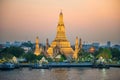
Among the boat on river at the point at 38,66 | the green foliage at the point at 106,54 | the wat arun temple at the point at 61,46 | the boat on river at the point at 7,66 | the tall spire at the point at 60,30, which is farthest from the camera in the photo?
the tall spire at the point at 60,30

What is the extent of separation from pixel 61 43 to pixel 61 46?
8.0 inches

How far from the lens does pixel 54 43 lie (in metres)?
28.0

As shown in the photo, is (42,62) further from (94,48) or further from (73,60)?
(94,48)

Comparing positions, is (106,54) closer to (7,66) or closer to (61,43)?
(61,43)

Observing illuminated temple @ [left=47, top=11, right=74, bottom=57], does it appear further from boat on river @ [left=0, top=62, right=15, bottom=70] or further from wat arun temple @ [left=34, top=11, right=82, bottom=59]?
boat on river @ [left=0, top=62, right=15, bottom=70]

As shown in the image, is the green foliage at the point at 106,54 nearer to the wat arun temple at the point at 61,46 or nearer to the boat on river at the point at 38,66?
the wat arun temple at the point at 61,46

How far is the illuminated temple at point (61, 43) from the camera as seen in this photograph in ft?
90.0

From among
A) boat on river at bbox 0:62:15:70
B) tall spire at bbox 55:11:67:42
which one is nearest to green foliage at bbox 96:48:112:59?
tall spire at bbox 55:11:67:42

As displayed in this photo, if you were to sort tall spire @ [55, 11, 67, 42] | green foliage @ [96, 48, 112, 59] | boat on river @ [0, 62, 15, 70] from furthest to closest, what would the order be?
tall spire @ [55, 11, 67, 42] → green foliage @ [96, 48, 112, 59] → boat on river @ [0, 62, 15, 70]

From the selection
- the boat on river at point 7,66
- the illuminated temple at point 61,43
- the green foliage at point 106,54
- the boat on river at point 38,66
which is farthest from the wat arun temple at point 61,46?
the boat on river at point 7,66

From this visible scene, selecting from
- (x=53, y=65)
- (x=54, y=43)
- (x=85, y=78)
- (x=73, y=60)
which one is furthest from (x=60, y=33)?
(x=85, y=78)

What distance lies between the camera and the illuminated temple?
27.4 meters

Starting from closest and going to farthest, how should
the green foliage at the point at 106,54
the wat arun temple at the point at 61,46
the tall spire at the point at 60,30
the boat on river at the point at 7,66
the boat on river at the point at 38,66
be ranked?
the boat on river at the point at 7,66 < the boat on river at the point at 38,66 < the green foliage at the point at 106,54 < the wat arun temple at the point at 61,46 < the tall spire at the point at 60,30

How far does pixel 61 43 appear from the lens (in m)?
27.8
